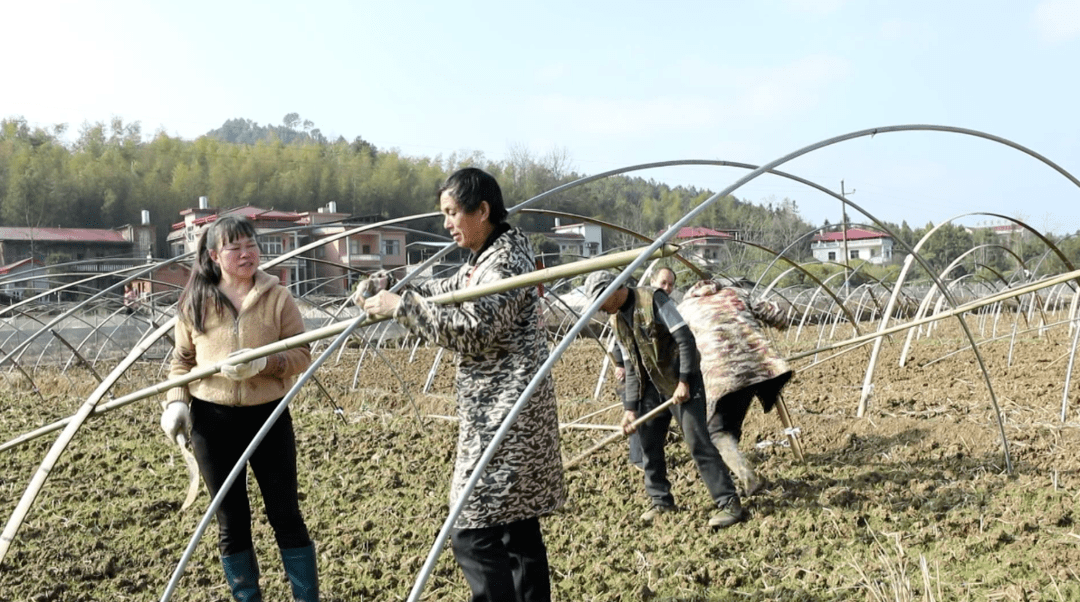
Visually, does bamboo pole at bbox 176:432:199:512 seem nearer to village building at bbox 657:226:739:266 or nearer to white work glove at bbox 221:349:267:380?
white work glove at bbox 221:349:267:380

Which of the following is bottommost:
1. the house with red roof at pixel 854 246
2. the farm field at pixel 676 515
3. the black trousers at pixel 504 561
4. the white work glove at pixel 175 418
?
the house with red roof at pixel 854 246

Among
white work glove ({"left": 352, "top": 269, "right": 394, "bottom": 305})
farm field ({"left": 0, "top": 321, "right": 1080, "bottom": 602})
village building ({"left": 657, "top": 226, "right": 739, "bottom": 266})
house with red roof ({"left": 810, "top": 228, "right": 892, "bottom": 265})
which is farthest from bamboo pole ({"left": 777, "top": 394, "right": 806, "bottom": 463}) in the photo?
house with red roof ({"left": 810, "top": 228, "right": 892, "bottom": 265})

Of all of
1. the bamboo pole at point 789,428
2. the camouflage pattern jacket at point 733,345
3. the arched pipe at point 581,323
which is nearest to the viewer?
the arched pipe at point 581,323

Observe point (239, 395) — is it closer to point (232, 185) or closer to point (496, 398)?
point (496, 398)

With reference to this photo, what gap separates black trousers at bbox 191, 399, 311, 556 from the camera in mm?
3172

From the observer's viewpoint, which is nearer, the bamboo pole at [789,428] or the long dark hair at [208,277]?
the long dark hair at [208,277]

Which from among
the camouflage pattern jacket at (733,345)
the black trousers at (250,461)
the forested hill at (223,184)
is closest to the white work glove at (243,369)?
the black trousers at (250,461)

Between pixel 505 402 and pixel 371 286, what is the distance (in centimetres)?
49

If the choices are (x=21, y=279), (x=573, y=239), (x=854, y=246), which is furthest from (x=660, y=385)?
(x=854, y=246)

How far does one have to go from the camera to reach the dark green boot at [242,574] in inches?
128

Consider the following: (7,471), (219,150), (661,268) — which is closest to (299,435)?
(7,471)

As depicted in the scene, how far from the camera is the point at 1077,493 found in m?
4.51

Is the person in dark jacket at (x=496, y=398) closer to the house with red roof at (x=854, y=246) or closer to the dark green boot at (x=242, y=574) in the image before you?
the dark green boot at (x=242, y=574)

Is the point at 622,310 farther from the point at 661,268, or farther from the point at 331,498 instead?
the point at 331,498
